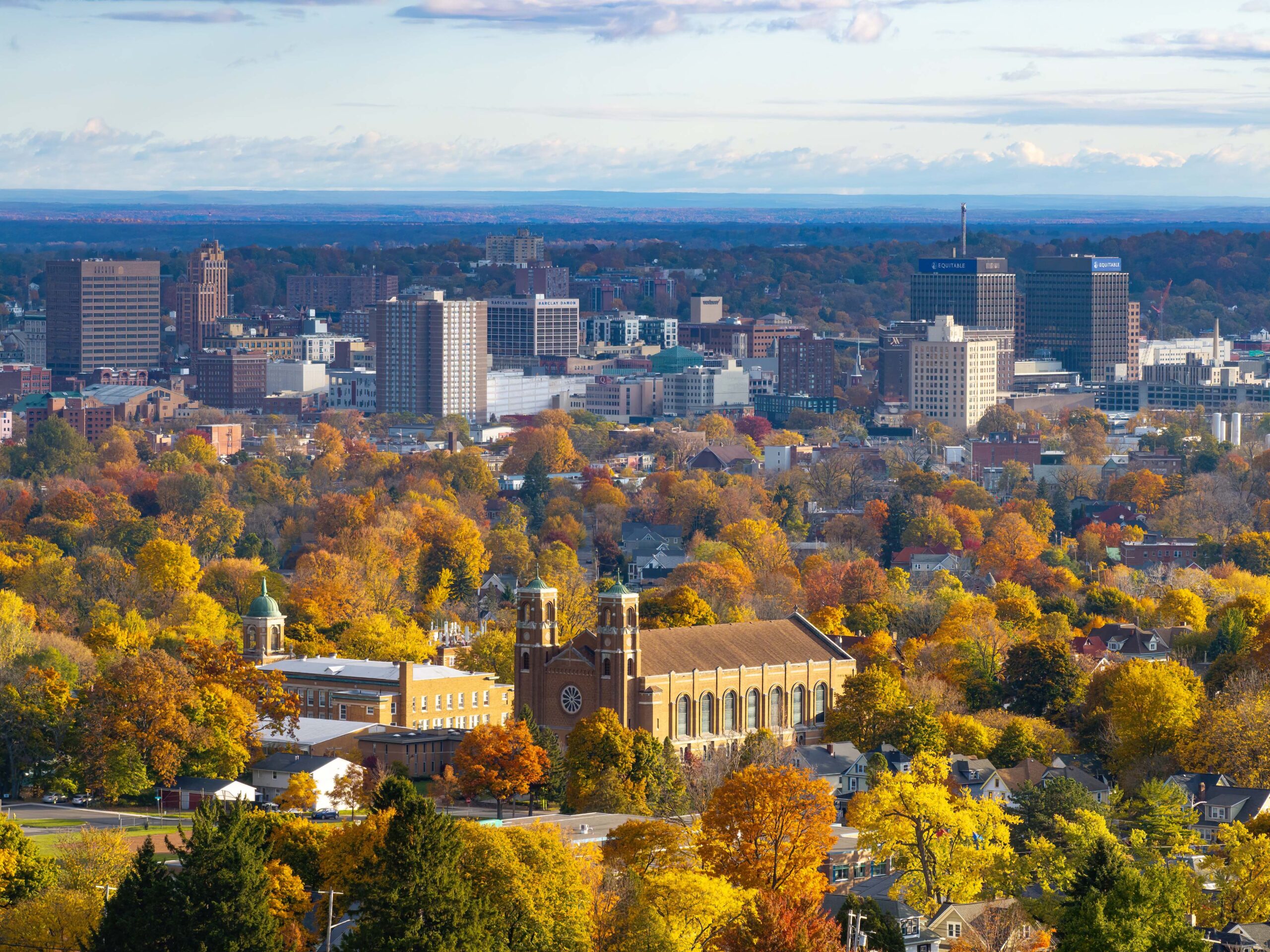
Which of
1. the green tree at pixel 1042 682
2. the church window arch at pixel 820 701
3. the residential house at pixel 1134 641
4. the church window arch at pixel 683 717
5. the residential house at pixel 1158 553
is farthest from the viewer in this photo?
the residential house at pixel 1158 553

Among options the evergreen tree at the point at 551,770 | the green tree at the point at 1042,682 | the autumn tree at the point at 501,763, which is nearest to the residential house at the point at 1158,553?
the green tree at the point at 1042,682

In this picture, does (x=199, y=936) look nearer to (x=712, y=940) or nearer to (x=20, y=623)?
(x=712, y=940)

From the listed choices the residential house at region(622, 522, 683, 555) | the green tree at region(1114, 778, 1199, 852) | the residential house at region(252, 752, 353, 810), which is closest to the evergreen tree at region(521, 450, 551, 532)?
the residential house at region(622, 522, 683, 555)

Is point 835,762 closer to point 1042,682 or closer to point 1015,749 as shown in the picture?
point 1015,749

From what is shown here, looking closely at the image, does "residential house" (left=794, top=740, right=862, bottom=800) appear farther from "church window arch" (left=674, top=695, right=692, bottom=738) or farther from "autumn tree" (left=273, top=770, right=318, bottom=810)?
"autumn tree" (left=273, top=770, right=318, bottom=810)

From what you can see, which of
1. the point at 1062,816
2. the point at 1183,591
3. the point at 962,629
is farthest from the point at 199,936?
the point at 1183,591

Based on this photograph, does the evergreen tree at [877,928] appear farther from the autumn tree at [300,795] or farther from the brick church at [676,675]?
the brick church at [676,675]
